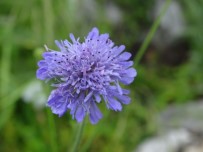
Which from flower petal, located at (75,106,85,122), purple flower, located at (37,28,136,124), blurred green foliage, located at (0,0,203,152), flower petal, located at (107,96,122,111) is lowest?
flower petal, located at (107,96,122,111)

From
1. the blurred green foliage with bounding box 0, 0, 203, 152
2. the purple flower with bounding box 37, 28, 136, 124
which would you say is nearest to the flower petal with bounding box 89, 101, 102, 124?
the purple flower with bounding box 37, 28, 136, 124

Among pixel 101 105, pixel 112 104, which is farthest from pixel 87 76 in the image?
pixel 101 105

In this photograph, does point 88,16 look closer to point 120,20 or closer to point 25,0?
point 120,20

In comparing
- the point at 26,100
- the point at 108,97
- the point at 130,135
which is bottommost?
the point at 108,97

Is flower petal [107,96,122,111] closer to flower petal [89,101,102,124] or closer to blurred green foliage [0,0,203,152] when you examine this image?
flower petal [89,101,102,124]

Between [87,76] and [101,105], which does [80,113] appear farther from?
[101,105]

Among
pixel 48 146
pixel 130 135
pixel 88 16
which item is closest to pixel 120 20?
pixel 88 16
